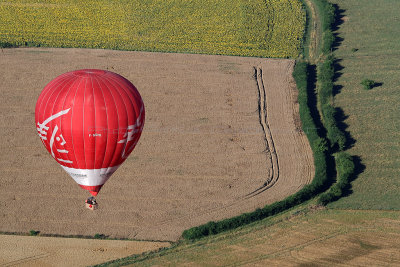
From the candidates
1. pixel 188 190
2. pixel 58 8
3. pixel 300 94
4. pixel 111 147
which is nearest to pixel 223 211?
pixel 188 190

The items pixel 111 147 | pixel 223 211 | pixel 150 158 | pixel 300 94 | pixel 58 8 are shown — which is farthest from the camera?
pixel 58 8

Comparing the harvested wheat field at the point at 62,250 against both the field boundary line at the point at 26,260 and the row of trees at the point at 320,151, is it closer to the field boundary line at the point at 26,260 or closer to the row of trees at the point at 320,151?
the field boundary line at the point at 26,260

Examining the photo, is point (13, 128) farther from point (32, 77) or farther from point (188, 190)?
point (188, 190)

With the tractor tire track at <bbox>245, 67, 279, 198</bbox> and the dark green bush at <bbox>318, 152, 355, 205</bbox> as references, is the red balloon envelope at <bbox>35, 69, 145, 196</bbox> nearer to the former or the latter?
the tractor tire track at <bbox>245, 67, 279, 198</bbox>

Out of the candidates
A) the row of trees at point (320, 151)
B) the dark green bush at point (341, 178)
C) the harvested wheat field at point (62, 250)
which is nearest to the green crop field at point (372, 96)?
the dark green bush at point (341, 178)

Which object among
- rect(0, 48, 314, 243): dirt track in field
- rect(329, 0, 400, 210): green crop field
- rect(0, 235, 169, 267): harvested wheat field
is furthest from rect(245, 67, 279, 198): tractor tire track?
rect(0, 235, 169, 267): harvested wheat field

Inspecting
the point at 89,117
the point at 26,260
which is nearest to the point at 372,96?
the point at 89,117

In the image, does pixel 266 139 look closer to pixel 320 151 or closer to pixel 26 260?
pixel 320 151
